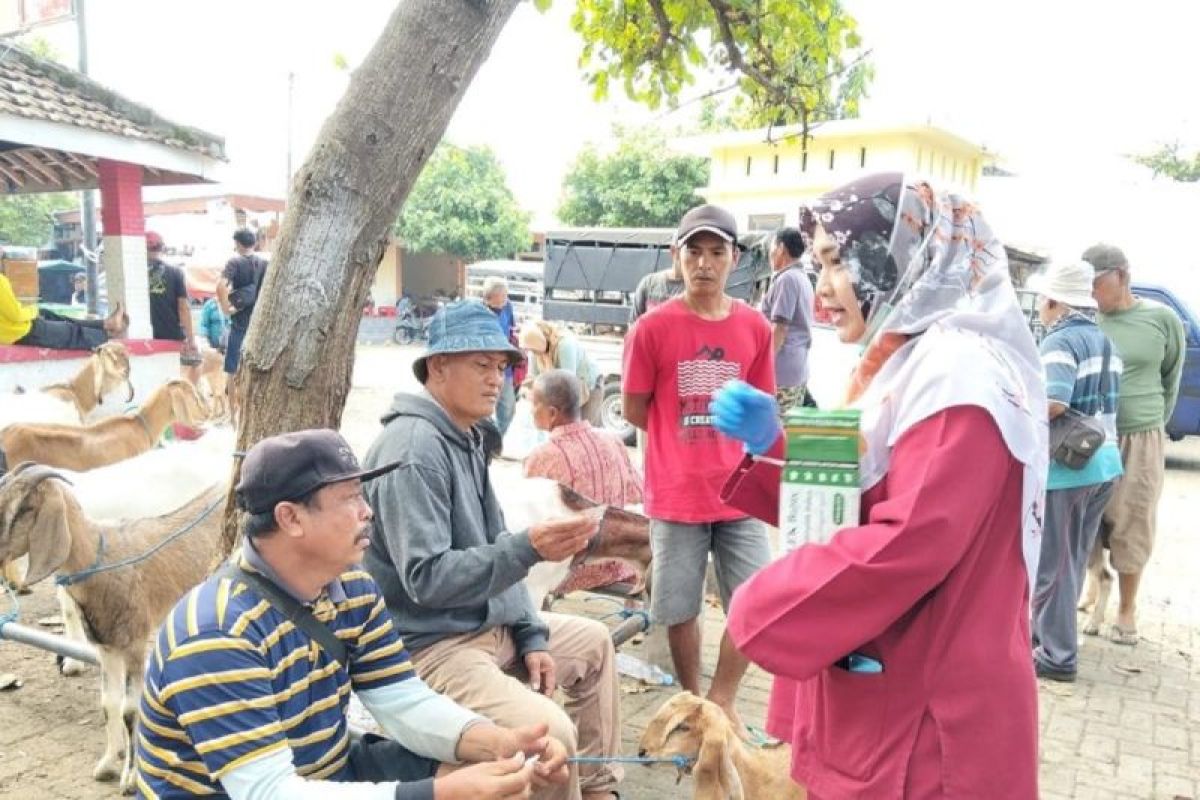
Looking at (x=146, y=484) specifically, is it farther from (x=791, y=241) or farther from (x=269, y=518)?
(x=791, y=241)

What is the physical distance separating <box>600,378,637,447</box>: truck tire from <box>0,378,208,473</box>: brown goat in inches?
215

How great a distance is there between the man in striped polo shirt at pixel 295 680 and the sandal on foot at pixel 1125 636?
436 centimetres

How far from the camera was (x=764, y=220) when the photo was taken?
23.9 meters

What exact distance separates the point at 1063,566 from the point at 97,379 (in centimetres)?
690

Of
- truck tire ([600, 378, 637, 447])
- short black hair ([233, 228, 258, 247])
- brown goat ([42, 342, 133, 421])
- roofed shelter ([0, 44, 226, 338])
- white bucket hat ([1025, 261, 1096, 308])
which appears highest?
roofed shelter ([0, 44, 226, 338])

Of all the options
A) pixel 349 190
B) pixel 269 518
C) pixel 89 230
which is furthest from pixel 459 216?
pixel 269 518

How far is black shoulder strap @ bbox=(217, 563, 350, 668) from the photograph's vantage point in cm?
195

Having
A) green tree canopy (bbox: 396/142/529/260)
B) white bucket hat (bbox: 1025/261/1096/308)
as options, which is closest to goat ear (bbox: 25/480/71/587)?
white bucket hat (bbox: 1025/261/1096/308)

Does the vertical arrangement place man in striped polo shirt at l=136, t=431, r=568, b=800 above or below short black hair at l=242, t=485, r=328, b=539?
below

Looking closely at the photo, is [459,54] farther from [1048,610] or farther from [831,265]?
[1048,610]

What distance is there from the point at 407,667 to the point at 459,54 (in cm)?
197

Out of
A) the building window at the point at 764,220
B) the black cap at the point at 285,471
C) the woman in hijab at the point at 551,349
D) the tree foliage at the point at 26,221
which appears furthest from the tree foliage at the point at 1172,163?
the tree foliage at the point at 26,221

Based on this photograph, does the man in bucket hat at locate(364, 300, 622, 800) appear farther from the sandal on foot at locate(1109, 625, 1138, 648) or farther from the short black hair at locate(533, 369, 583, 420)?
the sandal on foot at locate(1109, 625, 1138, 648)

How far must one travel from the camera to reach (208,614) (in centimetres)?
185
